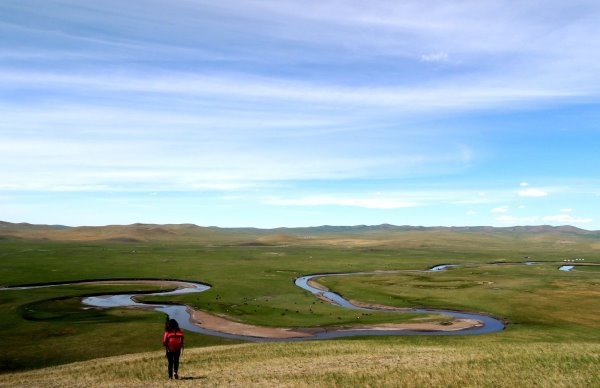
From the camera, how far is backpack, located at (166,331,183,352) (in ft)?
89.6

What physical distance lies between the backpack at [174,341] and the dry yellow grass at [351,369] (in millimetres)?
2006

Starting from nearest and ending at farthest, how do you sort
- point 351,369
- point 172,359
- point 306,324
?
point 172,359
point 351,369
point 306,324

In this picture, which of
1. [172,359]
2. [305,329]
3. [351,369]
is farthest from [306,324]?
[172,359]

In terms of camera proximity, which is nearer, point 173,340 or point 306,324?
point 173,340

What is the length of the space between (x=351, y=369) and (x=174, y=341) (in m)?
11.7

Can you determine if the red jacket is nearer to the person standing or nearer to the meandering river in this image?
the person standing

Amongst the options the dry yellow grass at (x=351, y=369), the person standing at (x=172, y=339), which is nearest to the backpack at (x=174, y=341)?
the person standing at (x=172, y=339)

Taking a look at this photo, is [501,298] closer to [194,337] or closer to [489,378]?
[194,337]

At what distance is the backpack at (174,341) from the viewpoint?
27.3 metres

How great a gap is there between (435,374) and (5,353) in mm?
45869

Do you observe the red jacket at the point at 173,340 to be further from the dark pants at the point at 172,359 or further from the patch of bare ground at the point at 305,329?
the patch of bare ground at the point at 305,329

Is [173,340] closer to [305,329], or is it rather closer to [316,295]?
[305,329]

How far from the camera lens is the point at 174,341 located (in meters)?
27.3

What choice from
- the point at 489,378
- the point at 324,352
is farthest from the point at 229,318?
the point at 489,378
